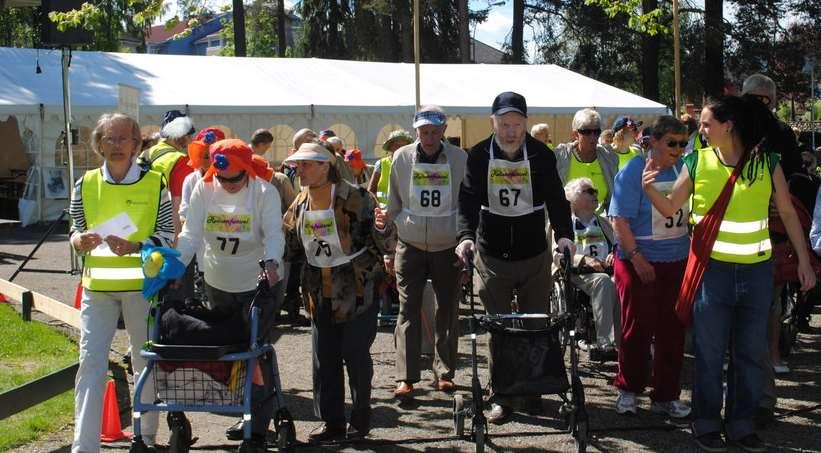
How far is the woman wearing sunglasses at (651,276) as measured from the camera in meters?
6.63

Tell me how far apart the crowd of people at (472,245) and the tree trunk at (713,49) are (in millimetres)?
29223

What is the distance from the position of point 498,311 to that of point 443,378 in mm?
1005

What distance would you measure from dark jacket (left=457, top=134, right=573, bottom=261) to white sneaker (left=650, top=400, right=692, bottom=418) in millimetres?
1267

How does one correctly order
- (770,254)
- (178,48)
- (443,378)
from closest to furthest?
(770,254)
(443,378)
(178,48)

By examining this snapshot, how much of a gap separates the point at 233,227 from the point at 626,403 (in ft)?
9.19

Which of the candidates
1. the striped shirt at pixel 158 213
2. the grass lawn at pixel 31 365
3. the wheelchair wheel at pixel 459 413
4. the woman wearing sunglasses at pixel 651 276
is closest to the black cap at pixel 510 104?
the woman wearing sunglasses at pixel 651 276

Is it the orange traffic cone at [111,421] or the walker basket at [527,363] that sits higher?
the walker basket at [527,363]

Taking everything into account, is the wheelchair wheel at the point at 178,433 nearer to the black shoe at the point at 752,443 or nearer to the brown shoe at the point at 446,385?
the brown shoe at the point at 446,385

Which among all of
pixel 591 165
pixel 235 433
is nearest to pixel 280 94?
pixel 591 165

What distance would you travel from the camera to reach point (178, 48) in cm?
10856

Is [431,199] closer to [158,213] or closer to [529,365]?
[529,365]

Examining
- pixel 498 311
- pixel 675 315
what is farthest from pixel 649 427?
pixel 498 311

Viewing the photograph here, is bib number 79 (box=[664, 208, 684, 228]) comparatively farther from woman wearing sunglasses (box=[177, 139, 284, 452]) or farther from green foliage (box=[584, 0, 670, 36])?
green foliage (box=[584, 0, 670, 36])

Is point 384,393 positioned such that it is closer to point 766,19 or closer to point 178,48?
point 766,19
